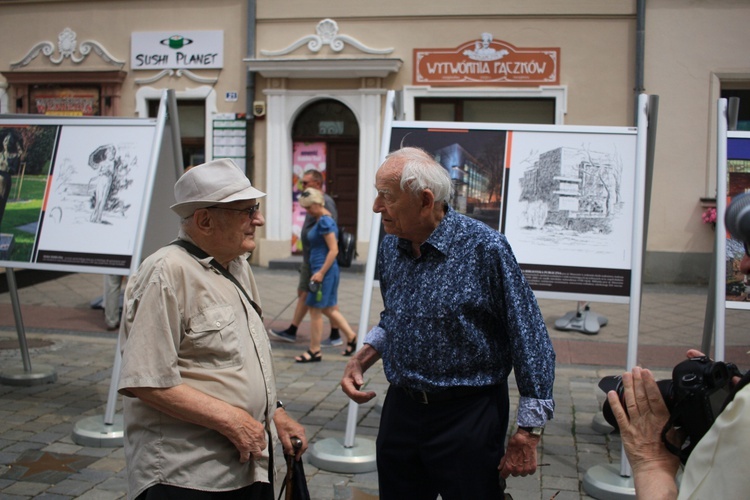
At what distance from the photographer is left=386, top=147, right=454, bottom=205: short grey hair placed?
2.71m

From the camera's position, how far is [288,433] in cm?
283

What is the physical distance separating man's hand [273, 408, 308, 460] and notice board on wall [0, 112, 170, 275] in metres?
2.56

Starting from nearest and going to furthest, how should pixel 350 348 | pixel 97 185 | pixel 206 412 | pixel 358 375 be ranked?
pixel 206 412 < pixel 358 375 < pixel 97 185 < pixel 350 348

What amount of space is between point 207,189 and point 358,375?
91 centimetres

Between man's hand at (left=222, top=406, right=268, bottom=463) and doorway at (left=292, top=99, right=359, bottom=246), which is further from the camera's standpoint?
doorway at (left=292, top=99, right=359, bottom=246)

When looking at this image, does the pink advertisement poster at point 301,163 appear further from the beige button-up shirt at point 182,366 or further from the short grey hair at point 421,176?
the beige button-up shirt at point 182,366

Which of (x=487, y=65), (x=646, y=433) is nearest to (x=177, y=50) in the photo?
(x=487, y=65)

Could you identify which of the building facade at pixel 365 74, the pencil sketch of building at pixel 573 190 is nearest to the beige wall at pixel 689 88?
the building facade at pixel 365 74

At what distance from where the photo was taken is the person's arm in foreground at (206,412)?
2.40 metres

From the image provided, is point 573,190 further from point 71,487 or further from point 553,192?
point 71,487

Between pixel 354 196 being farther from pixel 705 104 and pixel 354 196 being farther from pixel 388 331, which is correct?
pixel 388 331

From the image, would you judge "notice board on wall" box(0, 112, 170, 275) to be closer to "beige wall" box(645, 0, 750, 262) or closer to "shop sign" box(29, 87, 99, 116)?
"shop sign" box(29, 87, 99, 116)

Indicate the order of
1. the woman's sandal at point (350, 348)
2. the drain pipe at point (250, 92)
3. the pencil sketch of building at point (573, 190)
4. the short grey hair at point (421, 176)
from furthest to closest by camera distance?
the drain pipe at point (250, 92), the woman's sandal at point (350, 348), the pencil sketch of building at point (573, 190), the short grey hair at point (421, 176)

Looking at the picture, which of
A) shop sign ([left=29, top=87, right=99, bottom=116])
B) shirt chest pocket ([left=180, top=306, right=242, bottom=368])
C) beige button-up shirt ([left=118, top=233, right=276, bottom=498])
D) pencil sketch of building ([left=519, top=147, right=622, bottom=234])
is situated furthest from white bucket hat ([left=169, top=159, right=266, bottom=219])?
shop sign ([left=29, top=87, right=99, bottom=116])
